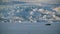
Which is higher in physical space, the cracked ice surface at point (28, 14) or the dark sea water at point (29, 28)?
the cracked ice surface at point (28, 14)

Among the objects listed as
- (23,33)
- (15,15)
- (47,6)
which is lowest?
(23,33)

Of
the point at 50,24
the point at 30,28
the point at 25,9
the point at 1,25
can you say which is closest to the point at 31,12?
the point at 25,9

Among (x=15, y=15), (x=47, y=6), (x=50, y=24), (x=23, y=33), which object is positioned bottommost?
(x=23, y=33)

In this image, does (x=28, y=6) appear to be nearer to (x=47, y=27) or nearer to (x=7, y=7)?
(x=7, y=7)

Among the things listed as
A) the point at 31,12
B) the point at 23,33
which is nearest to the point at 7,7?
the point at 31,12

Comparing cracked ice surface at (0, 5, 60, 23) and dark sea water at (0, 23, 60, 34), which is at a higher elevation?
cracked ice surface at (0, 5, 60, 23)

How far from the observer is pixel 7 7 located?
1.91 m

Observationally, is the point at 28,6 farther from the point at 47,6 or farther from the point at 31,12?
the point at 47,6

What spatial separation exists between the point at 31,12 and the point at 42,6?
0.79 feet

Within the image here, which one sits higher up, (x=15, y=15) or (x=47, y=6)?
(x=47, y=6)

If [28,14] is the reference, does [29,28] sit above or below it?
below

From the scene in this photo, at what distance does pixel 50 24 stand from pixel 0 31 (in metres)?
0.97

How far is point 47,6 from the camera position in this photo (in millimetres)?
1905

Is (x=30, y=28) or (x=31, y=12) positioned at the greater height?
(x=31, y=12)
